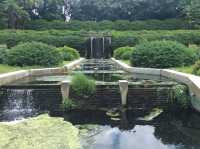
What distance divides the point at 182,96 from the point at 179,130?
98.1 inches

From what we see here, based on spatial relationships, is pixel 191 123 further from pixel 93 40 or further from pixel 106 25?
pixel 106 25

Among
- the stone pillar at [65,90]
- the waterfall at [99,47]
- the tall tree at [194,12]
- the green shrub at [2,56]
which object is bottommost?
the waterfall at [99,47]

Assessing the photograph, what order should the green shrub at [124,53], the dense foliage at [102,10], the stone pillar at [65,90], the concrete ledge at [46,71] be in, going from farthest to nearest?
1. the dense foliage at [102,10]
2. the green shrub at [124,53]
3. the concrete ledge at [46,71]
4. the stone pillar at [65,90]

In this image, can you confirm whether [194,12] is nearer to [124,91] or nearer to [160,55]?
[160,55]

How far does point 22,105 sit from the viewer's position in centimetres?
1262

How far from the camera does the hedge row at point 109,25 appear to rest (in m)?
49.2

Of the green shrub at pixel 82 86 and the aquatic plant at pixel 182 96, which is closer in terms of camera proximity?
the aquatic plant at pixel 182 96

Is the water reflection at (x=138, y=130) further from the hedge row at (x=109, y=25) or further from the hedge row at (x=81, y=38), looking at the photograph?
the hedge row at (x=109, y=25)

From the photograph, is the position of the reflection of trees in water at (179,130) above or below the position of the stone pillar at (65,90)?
below

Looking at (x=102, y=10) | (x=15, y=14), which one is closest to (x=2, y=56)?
(x=15, y=14)

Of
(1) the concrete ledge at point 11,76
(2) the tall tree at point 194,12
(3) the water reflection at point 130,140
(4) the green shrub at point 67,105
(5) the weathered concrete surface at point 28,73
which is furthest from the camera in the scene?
(2) the tall tree at point 194,12

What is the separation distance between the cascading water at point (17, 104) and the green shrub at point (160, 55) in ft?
26.8

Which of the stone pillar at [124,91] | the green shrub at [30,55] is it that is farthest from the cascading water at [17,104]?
the green shrub at [30,55]

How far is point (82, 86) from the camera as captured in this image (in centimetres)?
1239
